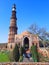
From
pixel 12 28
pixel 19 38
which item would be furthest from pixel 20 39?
pixel 12 28

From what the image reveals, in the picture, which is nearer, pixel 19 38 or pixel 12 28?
pixel 19 38

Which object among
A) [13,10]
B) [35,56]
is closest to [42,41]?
[13,10]

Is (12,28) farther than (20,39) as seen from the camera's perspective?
Yes

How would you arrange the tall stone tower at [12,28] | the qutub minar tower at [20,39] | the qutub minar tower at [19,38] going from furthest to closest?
the tall stone tower at [12,28] → the qutub minar tower at [19,38] → the qutub minar tower at [20,39]

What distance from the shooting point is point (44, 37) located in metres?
46.3

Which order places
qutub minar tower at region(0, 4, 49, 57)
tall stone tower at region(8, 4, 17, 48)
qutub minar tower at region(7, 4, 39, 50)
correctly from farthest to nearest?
tall stone tower at region(8, 4, 17, 48), qutub minar tower at region(7, 4, 39, 50), qutub minar tower at region(0, 4, 49, 57)

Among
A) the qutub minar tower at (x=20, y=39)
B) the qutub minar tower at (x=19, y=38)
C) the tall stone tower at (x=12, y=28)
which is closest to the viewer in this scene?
the qutub minar tower at (x=20, y=39)

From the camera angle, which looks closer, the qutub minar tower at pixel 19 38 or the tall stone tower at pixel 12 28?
the qutub minar tower at pixel 19 38

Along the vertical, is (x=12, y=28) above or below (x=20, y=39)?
above

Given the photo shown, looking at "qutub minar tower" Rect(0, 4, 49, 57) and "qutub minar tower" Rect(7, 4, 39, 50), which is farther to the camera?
"qutub minar tower" Rect(7, 4, 39, 50)

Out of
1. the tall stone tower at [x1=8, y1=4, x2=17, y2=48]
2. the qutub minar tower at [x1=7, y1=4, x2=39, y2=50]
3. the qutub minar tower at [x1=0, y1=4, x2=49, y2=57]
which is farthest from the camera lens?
the tall stone tower at [x1=8, y1=4, x2=17, y2=48]

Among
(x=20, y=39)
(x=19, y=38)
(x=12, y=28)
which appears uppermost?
(x=12, y=28)

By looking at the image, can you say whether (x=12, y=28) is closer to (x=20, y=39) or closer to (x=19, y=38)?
(x=19, y=38)

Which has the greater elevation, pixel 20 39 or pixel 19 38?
pixel 19 38
